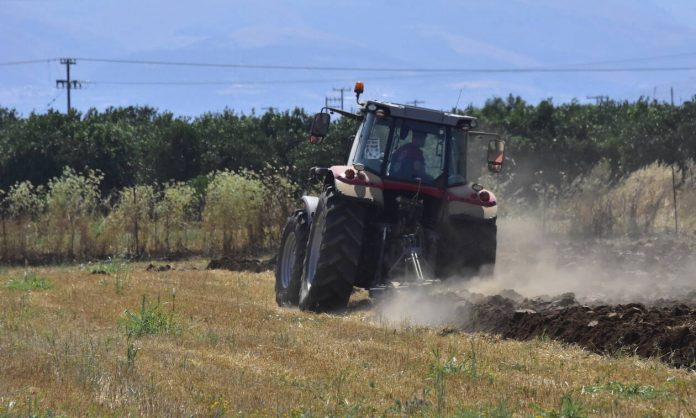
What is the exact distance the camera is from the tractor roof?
1426cm

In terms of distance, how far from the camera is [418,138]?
14.4 m

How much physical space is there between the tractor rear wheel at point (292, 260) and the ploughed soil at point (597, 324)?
3021 mm

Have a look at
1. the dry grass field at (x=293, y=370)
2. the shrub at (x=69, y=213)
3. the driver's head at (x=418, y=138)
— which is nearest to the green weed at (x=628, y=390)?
the dry grass field at (x=293, y=370)

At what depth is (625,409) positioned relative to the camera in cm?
768

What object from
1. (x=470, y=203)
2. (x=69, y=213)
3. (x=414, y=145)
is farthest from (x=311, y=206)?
(x=69, y=213)

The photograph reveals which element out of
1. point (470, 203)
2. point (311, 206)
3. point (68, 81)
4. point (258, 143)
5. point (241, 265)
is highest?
point (68, 81)

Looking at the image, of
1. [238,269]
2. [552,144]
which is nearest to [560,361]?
[238,269]

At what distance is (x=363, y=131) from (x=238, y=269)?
7.82 meters

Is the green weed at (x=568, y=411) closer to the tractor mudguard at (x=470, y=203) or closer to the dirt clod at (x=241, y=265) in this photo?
the tractor mudguard at (x=470, y=203)

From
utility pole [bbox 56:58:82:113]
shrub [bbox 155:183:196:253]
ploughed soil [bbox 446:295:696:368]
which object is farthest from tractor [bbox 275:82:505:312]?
utility pole [bbox 56:58:82:113]

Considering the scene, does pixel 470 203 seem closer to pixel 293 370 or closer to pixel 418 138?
pixel 418 138

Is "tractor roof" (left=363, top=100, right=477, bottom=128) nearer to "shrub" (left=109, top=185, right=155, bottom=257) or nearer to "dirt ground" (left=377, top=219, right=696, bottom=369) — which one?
"dirt ground" (left=377, top=219, right=696, bottom=369)

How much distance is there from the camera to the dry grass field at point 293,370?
771cm

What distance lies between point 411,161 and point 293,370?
533 cm
